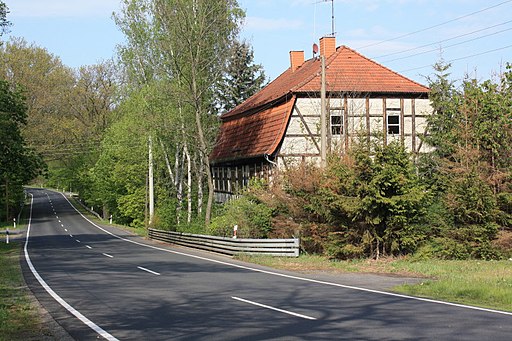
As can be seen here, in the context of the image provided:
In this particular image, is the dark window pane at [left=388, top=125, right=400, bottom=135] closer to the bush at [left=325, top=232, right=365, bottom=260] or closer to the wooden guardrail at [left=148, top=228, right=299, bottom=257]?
the wooden guardrail at [left=148, top=228, right=299, bottom=257]

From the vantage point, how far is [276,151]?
35656 millimetres

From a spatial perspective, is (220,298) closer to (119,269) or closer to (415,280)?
(415,280)

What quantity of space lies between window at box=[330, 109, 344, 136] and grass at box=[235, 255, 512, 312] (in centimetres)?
1481

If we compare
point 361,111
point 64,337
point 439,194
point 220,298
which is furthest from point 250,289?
point 361,111

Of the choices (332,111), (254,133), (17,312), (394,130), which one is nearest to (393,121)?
(394,130)

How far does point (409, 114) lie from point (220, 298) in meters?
27.2

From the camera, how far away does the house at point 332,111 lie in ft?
117

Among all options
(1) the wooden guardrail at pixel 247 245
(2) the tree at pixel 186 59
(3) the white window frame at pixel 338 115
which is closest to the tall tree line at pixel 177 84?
(2) the tree at pixel 186 59

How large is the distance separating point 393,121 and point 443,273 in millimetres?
21289

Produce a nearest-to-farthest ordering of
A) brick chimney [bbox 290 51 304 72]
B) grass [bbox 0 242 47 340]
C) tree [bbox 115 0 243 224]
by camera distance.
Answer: grass [bbox 0 242 47 340] → tree [bbox 115 0 243 224] → brick chimney [bbox 290 51 304 72]

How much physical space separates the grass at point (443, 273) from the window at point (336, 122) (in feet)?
48.6

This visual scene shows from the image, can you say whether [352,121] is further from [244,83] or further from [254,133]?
[244,83]

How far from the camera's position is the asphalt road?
30.1ft

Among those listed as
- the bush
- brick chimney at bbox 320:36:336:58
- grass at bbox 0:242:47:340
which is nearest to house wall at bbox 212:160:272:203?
brick chimney at bbox 320:36:336:58
